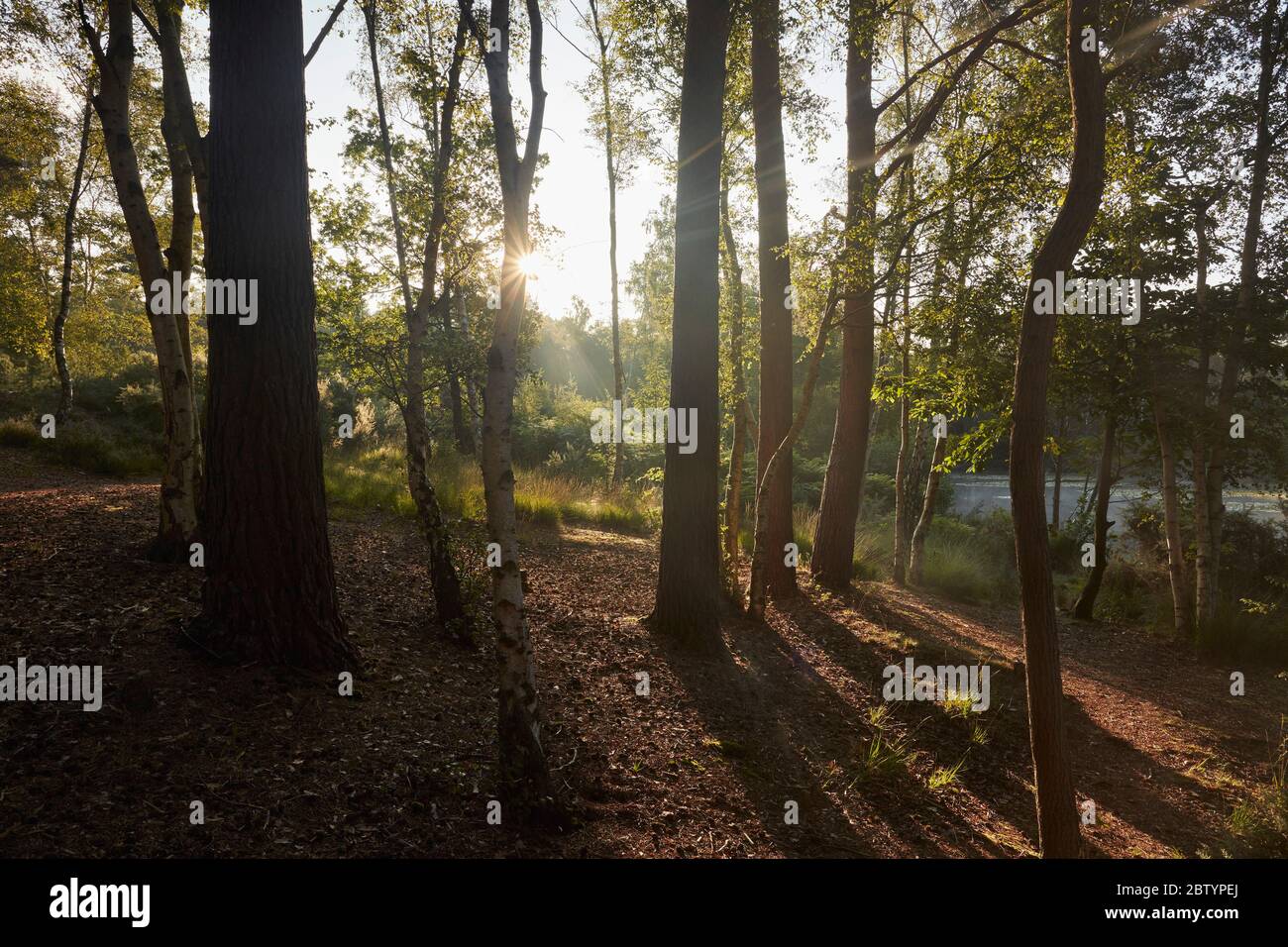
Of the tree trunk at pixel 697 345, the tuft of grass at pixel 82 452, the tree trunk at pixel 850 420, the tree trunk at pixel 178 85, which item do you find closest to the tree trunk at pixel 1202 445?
the tree trunk at pixel 850 420

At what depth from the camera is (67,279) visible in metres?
14.3

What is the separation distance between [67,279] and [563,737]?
17479mm

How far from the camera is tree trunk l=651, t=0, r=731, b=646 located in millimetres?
5898

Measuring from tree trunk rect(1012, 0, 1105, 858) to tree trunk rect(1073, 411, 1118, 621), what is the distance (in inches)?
280

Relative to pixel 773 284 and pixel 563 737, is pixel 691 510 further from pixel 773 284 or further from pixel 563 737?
pixel 773 284

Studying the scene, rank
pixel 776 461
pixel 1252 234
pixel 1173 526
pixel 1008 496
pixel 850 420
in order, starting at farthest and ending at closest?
pixel 1008 496 < pixel 850 420 < pixel 1173 526 < pixel 1252 234 < pixel 776 461

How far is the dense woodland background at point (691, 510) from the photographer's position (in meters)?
3.29

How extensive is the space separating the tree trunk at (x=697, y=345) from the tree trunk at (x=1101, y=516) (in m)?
7.01

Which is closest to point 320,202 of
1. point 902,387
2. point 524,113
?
point 524,113

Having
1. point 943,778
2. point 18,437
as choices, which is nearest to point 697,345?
point 943,778

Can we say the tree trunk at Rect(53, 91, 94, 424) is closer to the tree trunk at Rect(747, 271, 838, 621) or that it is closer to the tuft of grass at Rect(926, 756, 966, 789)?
the tree trunk at Rect(747, 271, 838, 621)

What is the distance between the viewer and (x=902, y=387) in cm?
786

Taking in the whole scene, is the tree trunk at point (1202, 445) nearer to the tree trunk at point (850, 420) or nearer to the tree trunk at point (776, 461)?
the tree trunk at point (850, 420)
